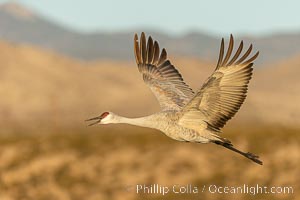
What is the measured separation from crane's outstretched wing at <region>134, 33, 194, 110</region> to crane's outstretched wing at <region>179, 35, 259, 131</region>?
1.81 meters

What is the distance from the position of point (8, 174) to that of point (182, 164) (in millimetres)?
5809

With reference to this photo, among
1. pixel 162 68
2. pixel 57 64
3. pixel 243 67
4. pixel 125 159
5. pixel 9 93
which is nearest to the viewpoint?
pixel 243 67

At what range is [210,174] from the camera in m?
29.2

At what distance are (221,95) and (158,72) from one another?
2.92 meters

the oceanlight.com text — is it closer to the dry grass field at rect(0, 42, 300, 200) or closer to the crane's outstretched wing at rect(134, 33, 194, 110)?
the dry grass field at rect(0, 42, 300, 200)

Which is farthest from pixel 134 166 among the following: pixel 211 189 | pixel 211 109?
pixel 211 109

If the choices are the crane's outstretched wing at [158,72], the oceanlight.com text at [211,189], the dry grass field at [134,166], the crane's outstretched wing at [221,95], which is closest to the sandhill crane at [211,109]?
the crane's outstretched wing at [221,95]

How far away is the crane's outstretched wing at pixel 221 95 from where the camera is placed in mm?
13648

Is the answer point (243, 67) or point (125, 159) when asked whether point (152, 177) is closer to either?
point (125, 159)

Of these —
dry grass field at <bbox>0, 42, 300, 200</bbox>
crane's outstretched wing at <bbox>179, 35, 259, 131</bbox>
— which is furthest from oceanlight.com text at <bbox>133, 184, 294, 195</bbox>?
crane's outstretched wing at <bbox>179, 35, 259, 131</bbox>

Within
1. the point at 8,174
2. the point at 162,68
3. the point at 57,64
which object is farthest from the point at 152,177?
the point at 57,64

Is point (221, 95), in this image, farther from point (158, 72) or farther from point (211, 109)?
point (158, 72)

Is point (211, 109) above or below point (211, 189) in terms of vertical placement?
above

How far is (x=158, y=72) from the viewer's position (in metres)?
16.6
